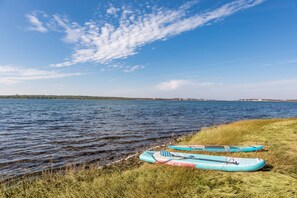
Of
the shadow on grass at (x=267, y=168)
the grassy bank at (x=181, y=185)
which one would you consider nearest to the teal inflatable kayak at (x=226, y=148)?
the grassy bank at (x=181, y=185)

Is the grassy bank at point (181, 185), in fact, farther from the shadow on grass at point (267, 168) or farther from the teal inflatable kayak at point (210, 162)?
the teal inflatable kayak at point (210, 162)

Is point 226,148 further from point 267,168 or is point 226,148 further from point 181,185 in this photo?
point 181,185

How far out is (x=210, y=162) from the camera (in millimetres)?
8172

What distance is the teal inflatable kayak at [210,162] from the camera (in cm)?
761

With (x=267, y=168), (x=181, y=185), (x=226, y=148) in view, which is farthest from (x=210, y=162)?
(x=226, y=148)

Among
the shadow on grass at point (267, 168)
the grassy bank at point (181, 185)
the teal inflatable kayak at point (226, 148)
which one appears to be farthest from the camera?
the teal inflatable kayak at point (226, 148)

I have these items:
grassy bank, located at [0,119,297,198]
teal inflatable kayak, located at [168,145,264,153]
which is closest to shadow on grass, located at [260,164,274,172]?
grassy bank, located at [0,119,297,198]

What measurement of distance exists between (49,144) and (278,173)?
15790 millimetres

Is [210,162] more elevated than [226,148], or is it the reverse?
[210,162]

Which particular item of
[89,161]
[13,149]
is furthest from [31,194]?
[13,149]

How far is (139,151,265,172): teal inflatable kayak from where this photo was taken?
25.0 feet

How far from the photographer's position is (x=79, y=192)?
5.95 m

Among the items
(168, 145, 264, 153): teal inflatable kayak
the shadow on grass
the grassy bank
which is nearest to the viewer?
the grassy bank

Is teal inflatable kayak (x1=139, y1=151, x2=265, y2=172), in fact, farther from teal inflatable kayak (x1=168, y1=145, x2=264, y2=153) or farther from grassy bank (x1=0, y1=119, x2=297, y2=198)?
teal inflatable kayak (x1=168, y1=145, x2=264, y2=153)
